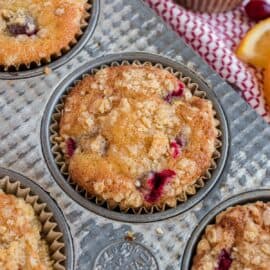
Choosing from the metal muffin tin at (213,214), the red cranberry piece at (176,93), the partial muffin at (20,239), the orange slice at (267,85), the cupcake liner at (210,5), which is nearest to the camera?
the partial muffin at (20,239)

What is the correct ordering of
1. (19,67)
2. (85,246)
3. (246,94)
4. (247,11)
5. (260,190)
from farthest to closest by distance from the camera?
(247,11)
(246,94)
(19,67)
(260,190)
(85,246)

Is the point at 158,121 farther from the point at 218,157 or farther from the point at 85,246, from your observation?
the point at 85,246

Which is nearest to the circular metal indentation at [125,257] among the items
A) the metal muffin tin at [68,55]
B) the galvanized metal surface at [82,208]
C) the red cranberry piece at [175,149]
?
the galvanized metal surface at [82,208]

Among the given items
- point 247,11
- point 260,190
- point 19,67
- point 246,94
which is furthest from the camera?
point 247,11

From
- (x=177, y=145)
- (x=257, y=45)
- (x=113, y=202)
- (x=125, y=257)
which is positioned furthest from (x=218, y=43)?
(x=125, y=257)

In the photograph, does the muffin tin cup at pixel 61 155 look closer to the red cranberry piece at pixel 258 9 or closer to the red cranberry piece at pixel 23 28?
the red cranberry piece at pixel 23 28

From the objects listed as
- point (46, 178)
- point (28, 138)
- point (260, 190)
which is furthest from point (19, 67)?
point (260, 190)
